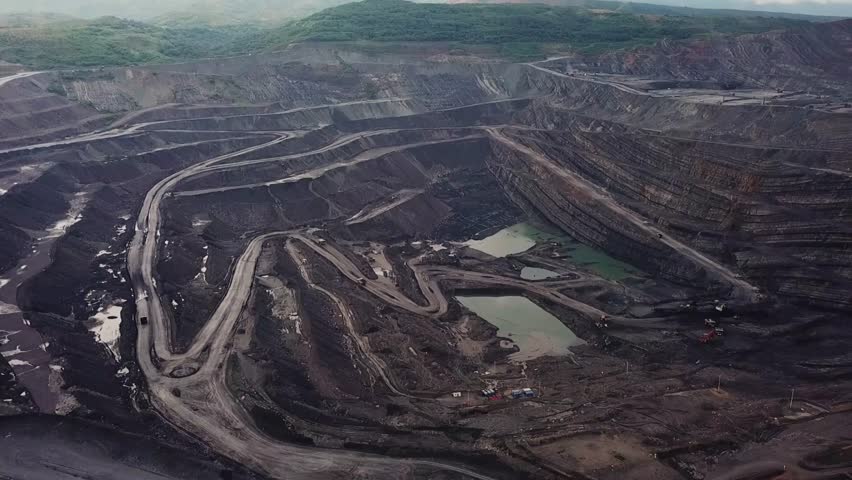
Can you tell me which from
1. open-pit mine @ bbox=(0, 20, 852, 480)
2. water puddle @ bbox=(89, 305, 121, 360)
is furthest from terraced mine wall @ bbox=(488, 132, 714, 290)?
water puddle @ bbox=(89, 305, 121, 360)

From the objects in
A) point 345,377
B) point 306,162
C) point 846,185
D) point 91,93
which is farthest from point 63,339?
point 91,93

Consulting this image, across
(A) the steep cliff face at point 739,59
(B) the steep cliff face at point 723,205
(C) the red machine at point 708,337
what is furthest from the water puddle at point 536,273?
(A) the steep cliff face at point 739,59

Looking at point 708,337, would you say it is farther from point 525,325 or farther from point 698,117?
point 698,117

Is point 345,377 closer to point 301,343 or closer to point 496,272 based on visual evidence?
point 301,343

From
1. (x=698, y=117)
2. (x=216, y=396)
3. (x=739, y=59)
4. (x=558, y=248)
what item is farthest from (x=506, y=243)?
(x=739, y=59)

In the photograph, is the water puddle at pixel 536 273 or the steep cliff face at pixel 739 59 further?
the steep cliff face at pixel 739 59

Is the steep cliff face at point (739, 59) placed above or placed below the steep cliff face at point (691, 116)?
above

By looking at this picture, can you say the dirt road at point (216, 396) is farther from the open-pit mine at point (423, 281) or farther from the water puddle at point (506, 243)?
the water puddle at point (506, 243)
